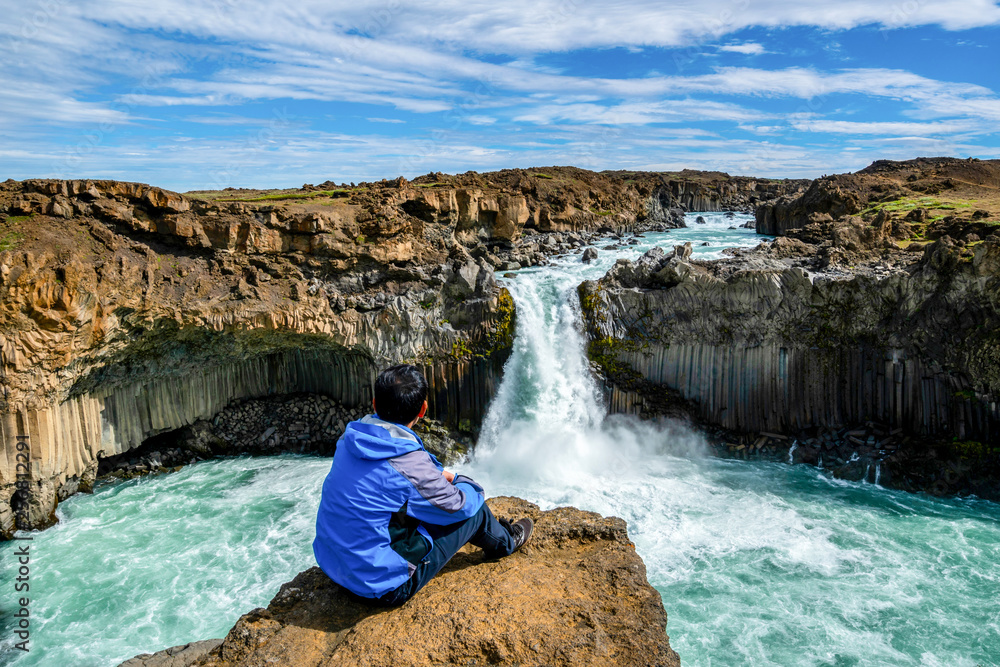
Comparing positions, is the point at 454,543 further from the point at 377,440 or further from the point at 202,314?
the point at 202,314

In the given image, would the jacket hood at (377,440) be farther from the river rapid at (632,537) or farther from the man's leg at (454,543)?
the river rapid at (632,537)

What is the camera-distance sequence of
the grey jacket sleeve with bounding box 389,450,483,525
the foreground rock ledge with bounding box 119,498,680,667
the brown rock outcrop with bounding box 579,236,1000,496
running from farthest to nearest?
the brown rock outcrop with bounding box 579,236,1000,496, the grey jacket sleeve with bounding box 389,450,483,525, the foreground rock ledge with bounding box 119,498,680,667

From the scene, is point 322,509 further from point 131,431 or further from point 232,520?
point 131,431

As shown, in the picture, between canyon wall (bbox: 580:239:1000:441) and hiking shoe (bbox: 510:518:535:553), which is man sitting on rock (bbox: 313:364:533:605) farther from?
canyon wall (bbox: 580:239:1000:441)

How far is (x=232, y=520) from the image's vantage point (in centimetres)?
1348

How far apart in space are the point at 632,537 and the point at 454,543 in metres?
8.60

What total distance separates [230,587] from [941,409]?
52.7 feet

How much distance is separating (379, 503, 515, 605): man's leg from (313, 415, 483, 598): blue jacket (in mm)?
67

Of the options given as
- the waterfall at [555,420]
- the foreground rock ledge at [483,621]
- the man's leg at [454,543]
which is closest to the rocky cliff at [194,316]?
the waterfall at [555,420]

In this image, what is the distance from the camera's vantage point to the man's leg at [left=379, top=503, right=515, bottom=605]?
436 centimetres

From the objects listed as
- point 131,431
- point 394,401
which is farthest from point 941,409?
point 131,431

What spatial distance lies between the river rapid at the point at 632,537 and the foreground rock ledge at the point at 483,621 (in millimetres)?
5183

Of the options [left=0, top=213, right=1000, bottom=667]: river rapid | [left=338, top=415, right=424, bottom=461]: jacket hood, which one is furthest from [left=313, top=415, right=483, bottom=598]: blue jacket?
[left=0, top=213, right=1000, bottom=667]: river rapid

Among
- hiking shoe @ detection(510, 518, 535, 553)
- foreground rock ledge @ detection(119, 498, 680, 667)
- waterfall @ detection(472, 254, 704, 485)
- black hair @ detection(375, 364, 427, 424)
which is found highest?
black hair @ detection(375, 364, 427, 424)
